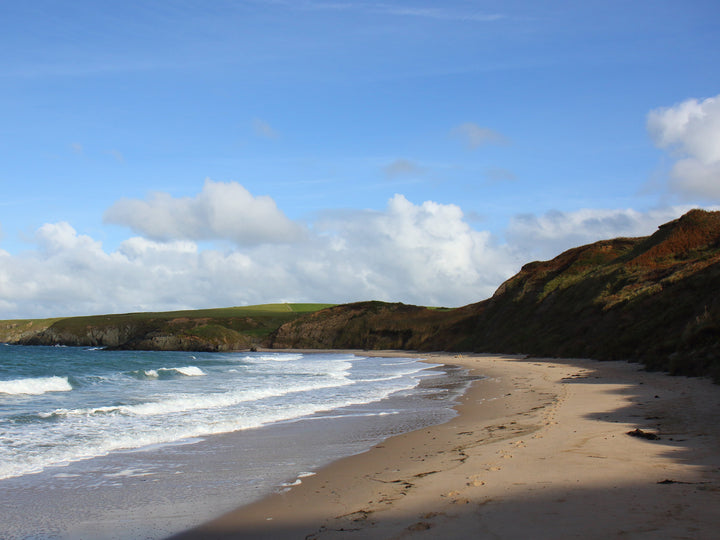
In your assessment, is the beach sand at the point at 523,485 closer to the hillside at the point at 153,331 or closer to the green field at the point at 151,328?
the hillside at the point at 153,331

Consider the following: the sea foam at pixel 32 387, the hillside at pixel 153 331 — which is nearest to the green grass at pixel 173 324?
the hillside at pixel 153 331

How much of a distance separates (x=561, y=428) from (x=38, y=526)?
8906mm

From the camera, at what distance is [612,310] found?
36656 mm

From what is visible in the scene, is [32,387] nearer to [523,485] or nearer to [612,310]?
[523,485]

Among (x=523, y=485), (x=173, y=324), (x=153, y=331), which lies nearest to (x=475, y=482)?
(x=523, y=485)

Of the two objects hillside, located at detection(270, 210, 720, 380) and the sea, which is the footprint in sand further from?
hillside, located at detection(270, 210, 720, 380)

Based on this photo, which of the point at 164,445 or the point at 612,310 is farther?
the point at 612,310

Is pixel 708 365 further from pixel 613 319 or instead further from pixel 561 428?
pixel 613 319

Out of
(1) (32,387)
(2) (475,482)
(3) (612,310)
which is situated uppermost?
(3) (612,310)

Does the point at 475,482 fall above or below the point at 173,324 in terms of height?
below

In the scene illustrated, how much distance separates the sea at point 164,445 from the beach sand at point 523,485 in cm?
83

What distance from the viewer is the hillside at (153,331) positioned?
323 ft

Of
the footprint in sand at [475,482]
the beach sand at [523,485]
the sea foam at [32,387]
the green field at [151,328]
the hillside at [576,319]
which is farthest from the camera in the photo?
the green field at [151,328]

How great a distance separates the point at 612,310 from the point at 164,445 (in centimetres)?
3236
